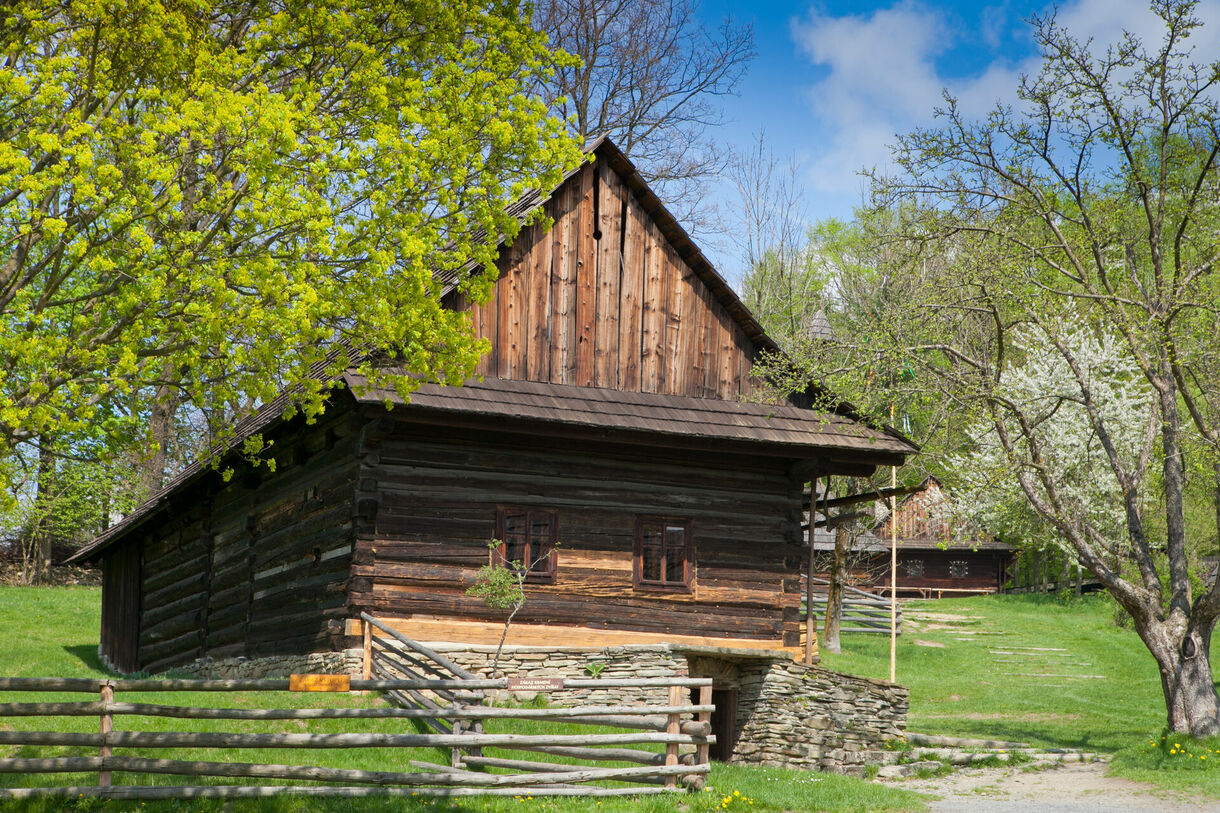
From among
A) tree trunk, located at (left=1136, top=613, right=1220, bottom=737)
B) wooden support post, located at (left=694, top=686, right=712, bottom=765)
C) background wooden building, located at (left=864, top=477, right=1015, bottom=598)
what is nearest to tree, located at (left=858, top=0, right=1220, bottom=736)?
tree trunk, located at (left=1136, top=613, right=1220, bottom=737)

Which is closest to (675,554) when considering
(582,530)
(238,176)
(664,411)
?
(582,530)

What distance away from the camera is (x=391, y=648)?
577 inches

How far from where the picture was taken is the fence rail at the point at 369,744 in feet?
33.0

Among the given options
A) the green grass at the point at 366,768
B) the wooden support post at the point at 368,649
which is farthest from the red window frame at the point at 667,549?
the wooden support post at the point at 368,649

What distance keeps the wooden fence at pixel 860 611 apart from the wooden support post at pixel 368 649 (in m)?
22.1

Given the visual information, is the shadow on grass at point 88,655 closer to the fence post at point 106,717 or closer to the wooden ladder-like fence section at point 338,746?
the wooden ladder-like fence section at point 338,746

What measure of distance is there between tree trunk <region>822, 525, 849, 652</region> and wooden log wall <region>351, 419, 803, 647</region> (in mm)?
10425

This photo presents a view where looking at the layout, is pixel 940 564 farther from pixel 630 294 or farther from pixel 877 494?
pixel 630 294

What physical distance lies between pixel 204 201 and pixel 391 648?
20.9 ft

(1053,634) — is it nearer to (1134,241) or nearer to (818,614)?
(818,614)

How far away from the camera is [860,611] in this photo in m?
37.2

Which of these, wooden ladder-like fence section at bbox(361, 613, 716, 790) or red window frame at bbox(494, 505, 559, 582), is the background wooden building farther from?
wooden ladder-like fence section at bbox(361, 613, 716, 790)

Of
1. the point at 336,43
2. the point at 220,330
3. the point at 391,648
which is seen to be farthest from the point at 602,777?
the point at 336,43

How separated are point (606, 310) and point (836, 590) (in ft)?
46.8
